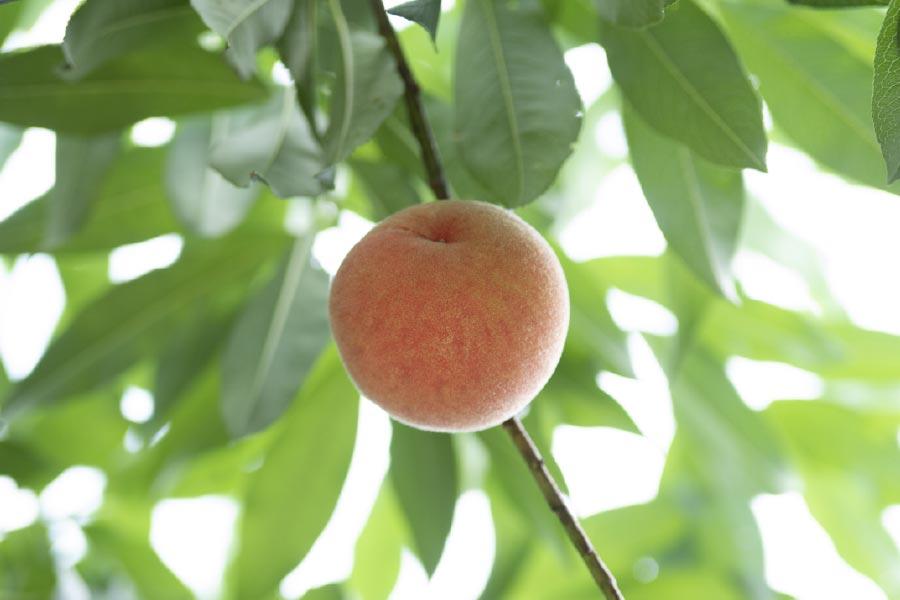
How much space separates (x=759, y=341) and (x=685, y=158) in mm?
578

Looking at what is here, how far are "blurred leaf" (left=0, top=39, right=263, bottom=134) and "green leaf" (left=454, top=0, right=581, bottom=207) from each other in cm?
41

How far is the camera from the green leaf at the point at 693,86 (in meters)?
1.06

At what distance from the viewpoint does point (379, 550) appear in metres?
1.87

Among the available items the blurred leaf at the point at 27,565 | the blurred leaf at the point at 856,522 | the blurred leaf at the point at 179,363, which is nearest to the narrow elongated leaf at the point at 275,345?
the blurred leaf at the point at 179,363

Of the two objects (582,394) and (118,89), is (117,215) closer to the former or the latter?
(118,89)

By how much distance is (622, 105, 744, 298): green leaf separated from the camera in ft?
4.19

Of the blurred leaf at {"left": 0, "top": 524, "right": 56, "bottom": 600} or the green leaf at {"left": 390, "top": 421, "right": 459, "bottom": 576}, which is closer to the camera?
the green leaf at {"left": 390, "top": 421, "right": 459, "bottom": 576}

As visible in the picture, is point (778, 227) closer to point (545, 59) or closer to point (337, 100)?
point (545, 59)

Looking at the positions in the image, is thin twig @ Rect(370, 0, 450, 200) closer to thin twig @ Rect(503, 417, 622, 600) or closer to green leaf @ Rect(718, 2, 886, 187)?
thin twig @ Rect(503, 417, 622, 600)

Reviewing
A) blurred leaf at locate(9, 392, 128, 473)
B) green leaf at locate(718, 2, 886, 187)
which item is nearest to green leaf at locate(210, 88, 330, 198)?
green leaf at locate(718, 2, 886, 187)

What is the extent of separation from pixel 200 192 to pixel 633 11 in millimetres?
839

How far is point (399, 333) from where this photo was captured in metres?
0.92

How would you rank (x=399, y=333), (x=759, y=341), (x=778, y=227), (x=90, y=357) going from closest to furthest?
(x=399, y=333) → (x=90, y=357) → (x=759, y=341) → (x=778, y=227)

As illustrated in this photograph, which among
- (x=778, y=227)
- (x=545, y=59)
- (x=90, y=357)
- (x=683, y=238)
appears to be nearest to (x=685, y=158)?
(x=683, y=238)
